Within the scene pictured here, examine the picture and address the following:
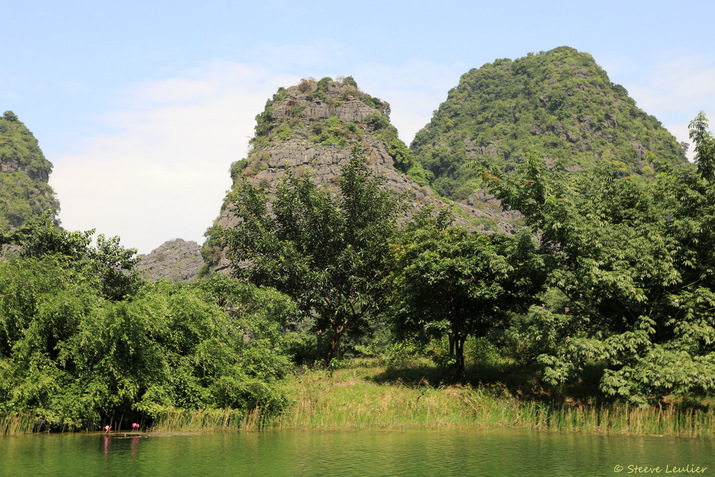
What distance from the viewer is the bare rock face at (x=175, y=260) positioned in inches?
6316

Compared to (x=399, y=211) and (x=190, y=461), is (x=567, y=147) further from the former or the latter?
(x=190, y=461)

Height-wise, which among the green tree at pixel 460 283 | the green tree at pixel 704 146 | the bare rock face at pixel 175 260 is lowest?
the green tree at pixel 460 283

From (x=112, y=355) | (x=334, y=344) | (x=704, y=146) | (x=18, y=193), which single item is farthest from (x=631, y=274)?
(x=18, y=193)

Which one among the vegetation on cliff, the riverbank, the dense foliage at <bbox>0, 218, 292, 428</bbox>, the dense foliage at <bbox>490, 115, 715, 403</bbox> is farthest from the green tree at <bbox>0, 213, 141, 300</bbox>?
the dense foliage at <bbox>490, 115, 715, 403</bbox>

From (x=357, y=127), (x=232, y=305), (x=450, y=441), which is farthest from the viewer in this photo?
(x=357, y=127)

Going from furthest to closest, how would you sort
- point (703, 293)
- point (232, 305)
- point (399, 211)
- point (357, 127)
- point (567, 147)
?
1. point (567, 147)
2. point (357, 127)
3. point (399, 211)
4. point (232, 305)
5. point (703, 293)

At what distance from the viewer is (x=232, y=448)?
66.8ft

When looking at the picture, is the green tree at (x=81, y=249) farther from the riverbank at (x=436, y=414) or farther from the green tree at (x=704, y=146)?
the green tree at (x=704, y=146)

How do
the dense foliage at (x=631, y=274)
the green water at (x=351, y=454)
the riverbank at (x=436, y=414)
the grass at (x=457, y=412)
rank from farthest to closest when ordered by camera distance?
1. the dense foliage at (x=631, y=274)
2. the grass at (x=457, y=412)
3. the riverbank at (x=436, y=414)
4. the green water at (x=351, y=454)

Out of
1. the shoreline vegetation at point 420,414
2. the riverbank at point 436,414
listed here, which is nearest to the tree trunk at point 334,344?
the shoreline vegetation at point 420,414

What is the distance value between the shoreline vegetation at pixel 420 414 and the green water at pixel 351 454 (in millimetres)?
1614

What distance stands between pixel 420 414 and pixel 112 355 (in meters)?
13.7

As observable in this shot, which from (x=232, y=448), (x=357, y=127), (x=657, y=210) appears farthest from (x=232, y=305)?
(x=357, y=127)

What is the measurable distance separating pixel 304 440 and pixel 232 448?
334cm
